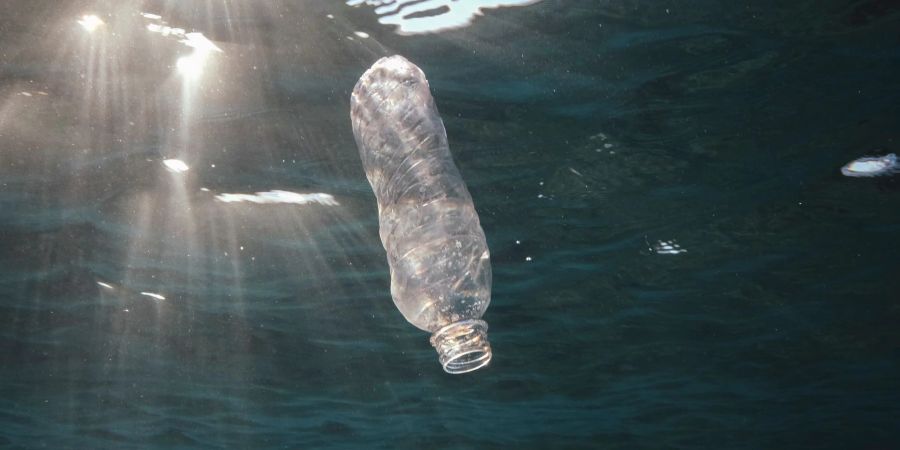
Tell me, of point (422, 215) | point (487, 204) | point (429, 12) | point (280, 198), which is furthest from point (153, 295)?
point (422, 215)

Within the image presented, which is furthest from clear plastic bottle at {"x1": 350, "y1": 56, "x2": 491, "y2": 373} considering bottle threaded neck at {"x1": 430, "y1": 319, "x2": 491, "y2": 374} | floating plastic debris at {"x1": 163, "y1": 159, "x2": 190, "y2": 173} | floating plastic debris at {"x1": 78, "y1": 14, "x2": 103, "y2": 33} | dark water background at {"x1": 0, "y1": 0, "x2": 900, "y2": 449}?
floating plastic debris at {"x1": 163, "y1": 159, "x2": 190, "y2": 173}

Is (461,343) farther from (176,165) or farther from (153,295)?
(153,295)

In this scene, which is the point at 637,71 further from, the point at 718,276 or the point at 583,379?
the point at 583,379

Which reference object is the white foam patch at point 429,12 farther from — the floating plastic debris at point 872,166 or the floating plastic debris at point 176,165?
the floating plastic debris at point 872,166

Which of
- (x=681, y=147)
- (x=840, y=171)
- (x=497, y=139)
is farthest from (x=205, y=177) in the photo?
(x=840, y=171)

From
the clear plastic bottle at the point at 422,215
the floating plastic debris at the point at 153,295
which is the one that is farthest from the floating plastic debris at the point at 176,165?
the floating plastic debris at the point at 153,295

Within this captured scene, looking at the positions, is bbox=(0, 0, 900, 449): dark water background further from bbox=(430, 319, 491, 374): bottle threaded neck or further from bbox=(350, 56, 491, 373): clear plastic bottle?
bbox=(430, 319, 491, 374): bottle threaded neck
